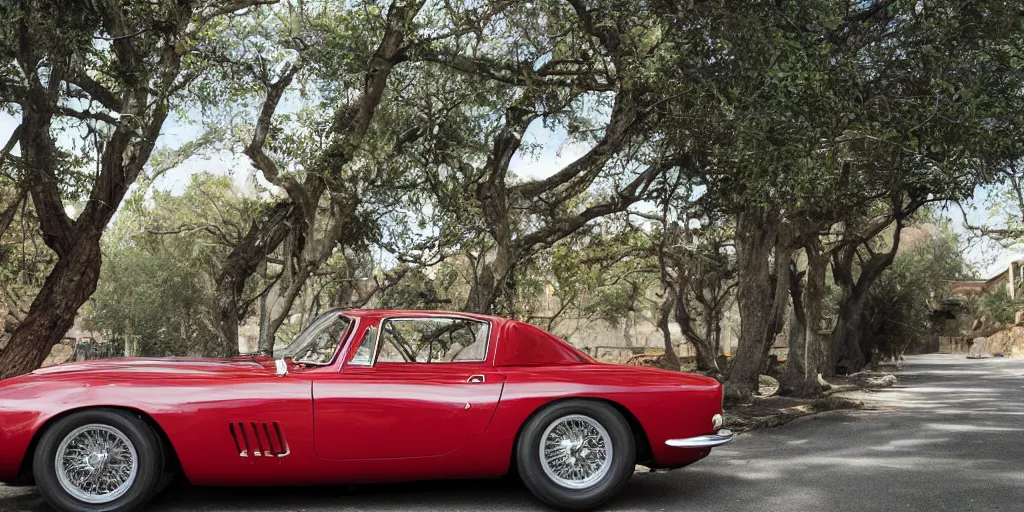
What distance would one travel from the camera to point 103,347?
28953 mm

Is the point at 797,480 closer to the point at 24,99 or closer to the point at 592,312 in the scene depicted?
the point at 24,99

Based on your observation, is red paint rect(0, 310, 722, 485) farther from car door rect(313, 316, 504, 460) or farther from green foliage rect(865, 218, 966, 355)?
green foliage rect(865, 218, 966, 355)

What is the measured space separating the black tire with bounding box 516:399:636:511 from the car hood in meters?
1.75

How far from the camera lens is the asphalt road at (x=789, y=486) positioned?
6008 mm

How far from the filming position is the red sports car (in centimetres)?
539

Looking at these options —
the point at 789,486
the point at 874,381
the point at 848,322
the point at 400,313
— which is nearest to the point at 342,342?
the point at 400,313

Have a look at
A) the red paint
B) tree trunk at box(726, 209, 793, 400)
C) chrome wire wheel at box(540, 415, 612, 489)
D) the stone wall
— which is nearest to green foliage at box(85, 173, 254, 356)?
tree trunk at box(726, 209, 793, 400)

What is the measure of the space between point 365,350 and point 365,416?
48cm

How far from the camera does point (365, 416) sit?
226 inches

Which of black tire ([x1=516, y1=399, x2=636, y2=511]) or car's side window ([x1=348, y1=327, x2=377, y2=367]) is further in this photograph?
car's side window ([x1=348, y1=327, x2=377, y2=367])

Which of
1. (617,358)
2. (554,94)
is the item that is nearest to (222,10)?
(554,94)

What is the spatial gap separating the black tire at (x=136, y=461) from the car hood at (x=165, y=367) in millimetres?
330

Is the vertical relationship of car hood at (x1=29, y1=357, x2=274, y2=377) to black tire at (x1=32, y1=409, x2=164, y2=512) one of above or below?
above

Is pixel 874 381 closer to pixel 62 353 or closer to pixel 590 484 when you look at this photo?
pixel 590 484
